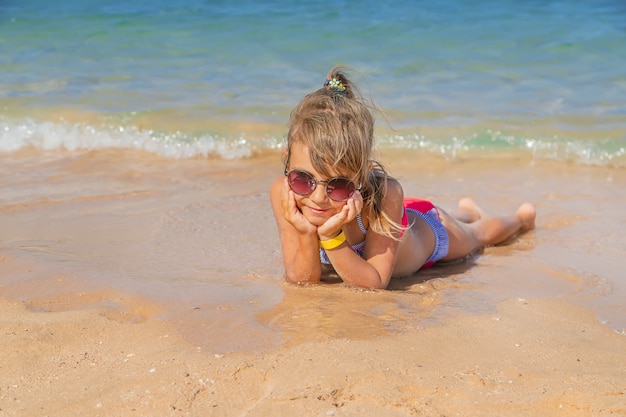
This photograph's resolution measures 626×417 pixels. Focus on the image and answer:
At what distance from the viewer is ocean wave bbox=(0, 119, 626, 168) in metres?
6.41

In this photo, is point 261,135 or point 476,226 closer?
point 476,226

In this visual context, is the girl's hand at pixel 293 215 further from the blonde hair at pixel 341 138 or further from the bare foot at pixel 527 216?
the bare foot at pixel 527 216

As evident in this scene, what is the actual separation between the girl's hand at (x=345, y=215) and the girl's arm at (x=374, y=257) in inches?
4.9

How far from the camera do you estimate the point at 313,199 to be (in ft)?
11.1

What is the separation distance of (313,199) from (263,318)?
0.57 metres

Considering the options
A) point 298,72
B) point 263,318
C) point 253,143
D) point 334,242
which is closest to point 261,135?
point 253,143

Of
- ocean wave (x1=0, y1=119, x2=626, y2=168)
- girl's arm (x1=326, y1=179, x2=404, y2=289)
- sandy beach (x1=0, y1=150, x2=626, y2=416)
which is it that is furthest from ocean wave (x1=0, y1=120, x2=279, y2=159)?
girl's arm (x1=326, y1=179, x2=404, y2=289)

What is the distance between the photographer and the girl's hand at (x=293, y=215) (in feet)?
11.3

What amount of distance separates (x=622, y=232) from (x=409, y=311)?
1902 mm

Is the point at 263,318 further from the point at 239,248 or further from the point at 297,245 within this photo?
the point at 239,248

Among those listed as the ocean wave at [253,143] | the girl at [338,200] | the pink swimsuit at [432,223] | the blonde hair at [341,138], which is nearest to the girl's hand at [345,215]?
the girl at [338,200]

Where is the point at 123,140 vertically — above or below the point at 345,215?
below

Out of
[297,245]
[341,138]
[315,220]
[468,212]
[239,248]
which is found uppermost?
[341,138]

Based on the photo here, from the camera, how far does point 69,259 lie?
12.8ft
